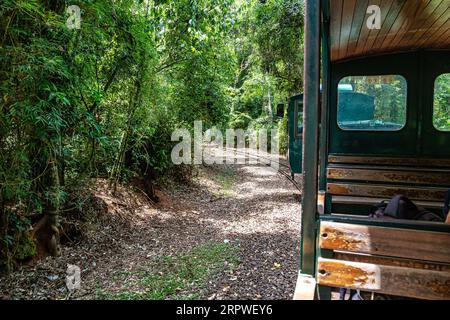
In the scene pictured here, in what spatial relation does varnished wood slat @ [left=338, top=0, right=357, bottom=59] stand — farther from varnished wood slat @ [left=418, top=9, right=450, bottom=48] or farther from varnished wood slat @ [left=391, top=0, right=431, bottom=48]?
varnished wood slat @ [left=418, top=9, right=450, bottom=48]

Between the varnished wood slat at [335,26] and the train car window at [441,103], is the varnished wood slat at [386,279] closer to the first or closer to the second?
the varnished wood slat at [335,26]

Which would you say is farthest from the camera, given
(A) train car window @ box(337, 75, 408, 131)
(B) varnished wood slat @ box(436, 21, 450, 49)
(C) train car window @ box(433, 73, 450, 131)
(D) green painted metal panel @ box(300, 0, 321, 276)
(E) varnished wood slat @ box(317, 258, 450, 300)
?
(A) train car window @ box(337, 75, 408, 131)

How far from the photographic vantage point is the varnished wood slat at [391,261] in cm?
187

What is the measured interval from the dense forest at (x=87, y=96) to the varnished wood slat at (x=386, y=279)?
302cm

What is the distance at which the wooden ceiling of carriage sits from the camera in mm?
3207

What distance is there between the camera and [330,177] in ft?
14.1

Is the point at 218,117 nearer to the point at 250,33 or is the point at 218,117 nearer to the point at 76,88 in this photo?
the point at 250,33

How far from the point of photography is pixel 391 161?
4.55m

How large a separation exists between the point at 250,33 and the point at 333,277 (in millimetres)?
13759

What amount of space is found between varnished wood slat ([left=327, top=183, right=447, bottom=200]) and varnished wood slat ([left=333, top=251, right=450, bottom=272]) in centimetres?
207

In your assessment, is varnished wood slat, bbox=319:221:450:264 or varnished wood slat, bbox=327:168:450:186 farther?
varnished wood slat, bbox=327:168:450:186

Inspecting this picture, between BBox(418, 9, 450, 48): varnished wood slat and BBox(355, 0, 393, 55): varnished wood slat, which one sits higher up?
BBox(355, 0, 393, 55): varnished wood slat

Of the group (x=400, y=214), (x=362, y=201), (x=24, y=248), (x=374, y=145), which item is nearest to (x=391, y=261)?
(x=400, y=214)

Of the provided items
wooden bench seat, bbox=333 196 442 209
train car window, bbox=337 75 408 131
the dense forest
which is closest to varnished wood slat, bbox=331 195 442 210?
wooden bench seat, bbox=333 196 442 209
